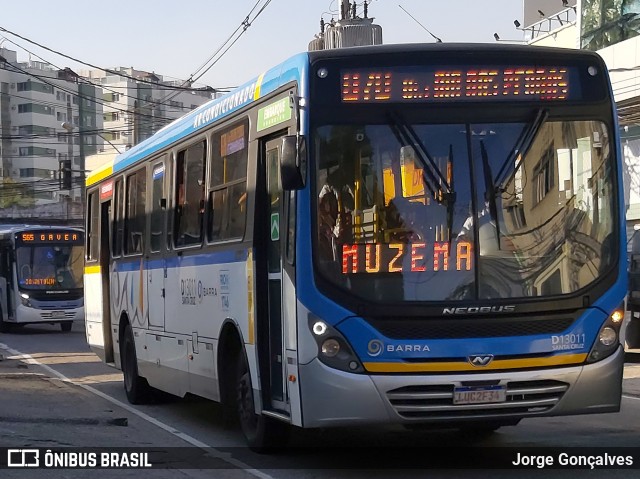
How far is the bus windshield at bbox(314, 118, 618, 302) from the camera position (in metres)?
8.67

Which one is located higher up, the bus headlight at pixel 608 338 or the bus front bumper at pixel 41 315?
the bus headlight at pixel 608 338

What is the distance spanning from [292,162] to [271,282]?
132 centimetres

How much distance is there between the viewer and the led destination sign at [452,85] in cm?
891

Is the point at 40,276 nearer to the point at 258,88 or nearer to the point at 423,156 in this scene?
the point at 258,88

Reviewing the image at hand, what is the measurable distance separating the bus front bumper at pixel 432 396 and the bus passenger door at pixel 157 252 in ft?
15.4

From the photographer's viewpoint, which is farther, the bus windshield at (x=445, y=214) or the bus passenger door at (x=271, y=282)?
the bus passenger door at (x=271, y=282)

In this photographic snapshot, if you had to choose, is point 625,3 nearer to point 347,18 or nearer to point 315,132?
point 347,18

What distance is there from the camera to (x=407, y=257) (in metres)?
8.66

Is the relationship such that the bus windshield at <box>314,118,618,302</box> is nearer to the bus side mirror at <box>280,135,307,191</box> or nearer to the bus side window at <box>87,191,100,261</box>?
the bus side mirror at <box>280,135,307,191</box>

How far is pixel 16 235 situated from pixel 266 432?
82.1 ft

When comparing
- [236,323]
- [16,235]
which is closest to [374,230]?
[236,323]

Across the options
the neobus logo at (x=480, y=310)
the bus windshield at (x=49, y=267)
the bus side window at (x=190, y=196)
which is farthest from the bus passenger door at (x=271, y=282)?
the bus windshield at (x=49, y=267)

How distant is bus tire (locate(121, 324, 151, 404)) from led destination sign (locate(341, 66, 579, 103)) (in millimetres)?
6769

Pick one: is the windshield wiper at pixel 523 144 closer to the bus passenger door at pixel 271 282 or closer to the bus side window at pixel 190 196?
the bus passenger door at pixel 271 282
